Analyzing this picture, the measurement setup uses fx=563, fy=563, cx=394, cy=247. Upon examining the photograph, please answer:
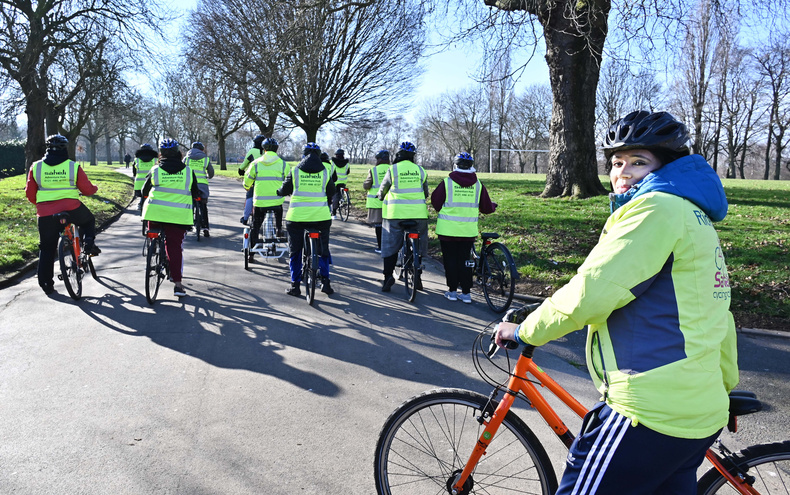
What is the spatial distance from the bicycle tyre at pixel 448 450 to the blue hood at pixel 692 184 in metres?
1.15

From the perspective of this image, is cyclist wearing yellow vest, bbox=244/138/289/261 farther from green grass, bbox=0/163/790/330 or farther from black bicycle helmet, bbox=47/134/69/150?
green grass, bbox=0/163/790/330

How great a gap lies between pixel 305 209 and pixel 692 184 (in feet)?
20.4

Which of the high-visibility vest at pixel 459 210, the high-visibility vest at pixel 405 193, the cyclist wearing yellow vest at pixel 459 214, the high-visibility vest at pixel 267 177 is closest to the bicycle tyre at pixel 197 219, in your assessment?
the high-visibility vest at pixel 267 177

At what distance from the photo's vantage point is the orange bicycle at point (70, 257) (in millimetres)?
7074

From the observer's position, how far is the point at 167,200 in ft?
24.3

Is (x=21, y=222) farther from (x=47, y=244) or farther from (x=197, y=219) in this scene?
(x=47, y=244)

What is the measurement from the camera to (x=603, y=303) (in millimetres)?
1856

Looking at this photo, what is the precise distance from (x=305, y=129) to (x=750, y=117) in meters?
57.3

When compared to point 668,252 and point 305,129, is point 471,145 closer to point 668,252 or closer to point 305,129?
point 305,129

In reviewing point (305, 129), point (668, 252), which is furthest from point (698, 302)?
point (305, 129)

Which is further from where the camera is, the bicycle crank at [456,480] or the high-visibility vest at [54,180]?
the high-visibility vest at [54,180]

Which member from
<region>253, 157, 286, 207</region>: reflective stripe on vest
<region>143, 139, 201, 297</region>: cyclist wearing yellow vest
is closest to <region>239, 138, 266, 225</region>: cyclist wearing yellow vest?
<region>253, 157, 286, 207</region>: reflective stripe on vest

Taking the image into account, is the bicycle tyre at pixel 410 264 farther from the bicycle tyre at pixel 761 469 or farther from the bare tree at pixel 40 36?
the bare tree at pixel 40 36

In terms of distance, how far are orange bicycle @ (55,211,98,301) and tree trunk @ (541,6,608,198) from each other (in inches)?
437
